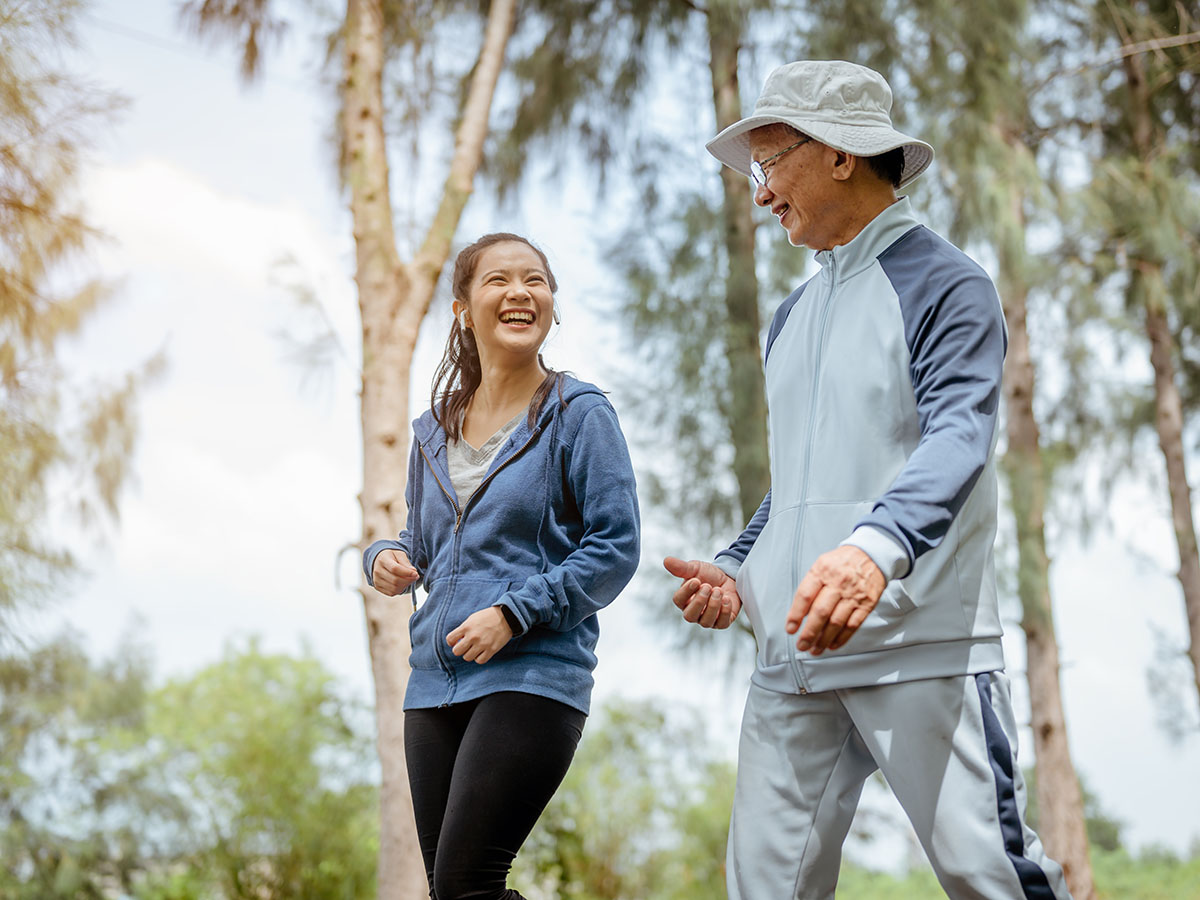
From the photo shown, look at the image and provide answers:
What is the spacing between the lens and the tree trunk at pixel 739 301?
434 centimetres

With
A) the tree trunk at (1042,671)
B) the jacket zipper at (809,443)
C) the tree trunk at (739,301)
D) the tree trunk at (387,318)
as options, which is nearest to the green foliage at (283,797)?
the tree trunk at (387,318)

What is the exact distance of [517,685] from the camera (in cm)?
144

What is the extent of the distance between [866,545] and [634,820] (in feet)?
14.4

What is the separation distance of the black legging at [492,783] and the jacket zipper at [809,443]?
0.34 metres

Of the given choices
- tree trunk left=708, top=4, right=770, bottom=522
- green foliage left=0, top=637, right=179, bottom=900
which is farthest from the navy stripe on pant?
green foliage left=0, top=637, right=179, bottom=900

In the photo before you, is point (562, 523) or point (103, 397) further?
point (103, 397)

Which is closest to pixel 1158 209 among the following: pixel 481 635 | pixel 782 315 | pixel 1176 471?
pixel 1176 471

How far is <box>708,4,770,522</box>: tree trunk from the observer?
4344 millimetres

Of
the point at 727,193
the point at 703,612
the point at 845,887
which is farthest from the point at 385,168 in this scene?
the point at 845,887

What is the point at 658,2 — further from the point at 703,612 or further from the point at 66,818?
the point at 66,818

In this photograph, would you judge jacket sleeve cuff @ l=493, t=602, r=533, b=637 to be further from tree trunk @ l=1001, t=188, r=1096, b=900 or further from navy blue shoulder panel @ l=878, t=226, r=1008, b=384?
tree trunk @ l=1001, t=188, r=1096, b=900

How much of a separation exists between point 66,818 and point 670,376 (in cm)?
371

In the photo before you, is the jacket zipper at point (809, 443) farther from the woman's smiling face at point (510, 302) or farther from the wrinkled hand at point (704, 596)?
the woman's smiling face at point (510, 302)

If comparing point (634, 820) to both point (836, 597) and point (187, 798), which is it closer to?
point (187, 798)
